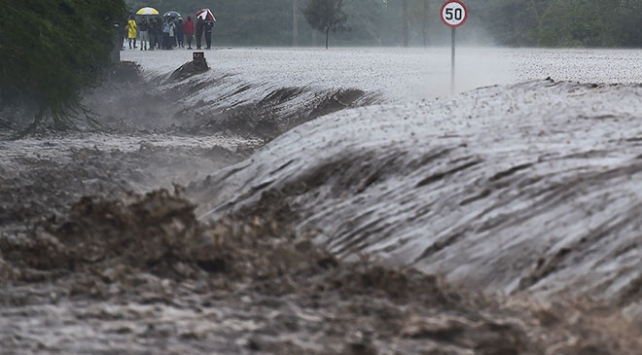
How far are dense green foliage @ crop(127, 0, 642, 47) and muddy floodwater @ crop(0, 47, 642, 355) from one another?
45.5m

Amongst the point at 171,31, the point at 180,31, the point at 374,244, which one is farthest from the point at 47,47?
the point at 180,31

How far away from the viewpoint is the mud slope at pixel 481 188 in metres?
6.65

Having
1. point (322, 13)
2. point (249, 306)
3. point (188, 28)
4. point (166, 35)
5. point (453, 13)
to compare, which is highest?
point (453, 13)

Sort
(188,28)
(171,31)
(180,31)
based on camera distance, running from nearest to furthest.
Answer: (171,31)
(188,28)
(180,31)

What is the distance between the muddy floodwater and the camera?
19.1 feet

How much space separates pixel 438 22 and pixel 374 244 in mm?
92860

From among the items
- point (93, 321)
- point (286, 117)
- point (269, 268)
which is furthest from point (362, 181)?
point (286, 117)

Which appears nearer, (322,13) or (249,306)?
(249,306)

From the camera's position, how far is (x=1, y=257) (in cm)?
813

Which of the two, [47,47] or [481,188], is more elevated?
[47,47]

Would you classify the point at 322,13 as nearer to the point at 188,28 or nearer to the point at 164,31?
the point at 188,28

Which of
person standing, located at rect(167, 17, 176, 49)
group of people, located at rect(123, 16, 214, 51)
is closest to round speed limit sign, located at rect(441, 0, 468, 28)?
group of people, located at rect(123, 16, 214, 51)

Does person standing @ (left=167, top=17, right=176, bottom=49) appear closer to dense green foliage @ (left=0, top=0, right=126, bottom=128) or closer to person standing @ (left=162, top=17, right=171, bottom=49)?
person standing @ (left=162, top=17, right=171, bottom=49)

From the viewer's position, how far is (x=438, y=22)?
99625 millimetres
